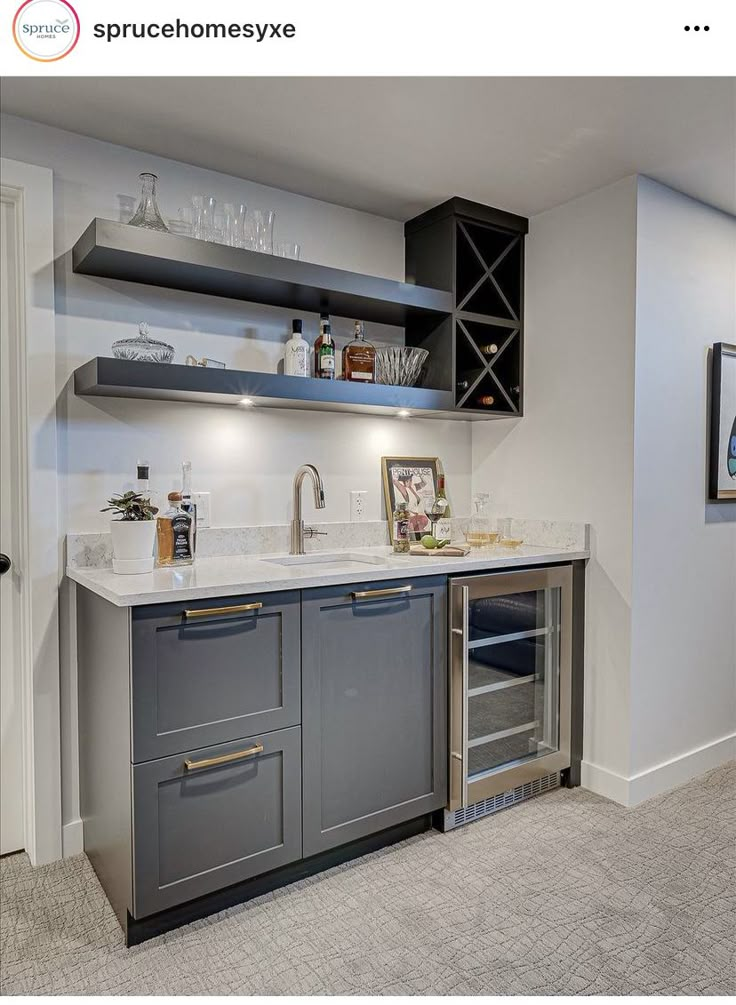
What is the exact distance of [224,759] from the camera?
6.17 ft

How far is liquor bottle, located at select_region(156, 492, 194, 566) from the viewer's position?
7.34 feet

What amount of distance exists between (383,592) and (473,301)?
156 cm

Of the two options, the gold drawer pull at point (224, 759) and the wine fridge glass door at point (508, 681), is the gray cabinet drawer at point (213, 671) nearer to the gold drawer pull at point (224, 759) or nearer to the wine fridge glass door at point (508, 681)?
the gold drawer pull at point (224, 759)

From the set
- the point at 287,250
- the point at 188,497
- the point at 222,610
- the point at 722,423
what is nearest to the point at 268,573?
the point at 222,610

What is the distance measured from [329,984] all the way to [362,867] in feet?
1.69

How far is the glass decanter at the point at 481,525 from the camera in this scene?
9.45 ft

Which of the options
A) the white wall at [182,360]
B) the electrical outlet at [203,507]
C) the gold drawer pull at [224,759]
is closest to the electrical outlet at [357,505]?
the white wall at [182,360]

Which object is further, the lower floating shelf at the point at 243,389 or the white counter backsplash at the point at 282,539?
the white counter backsplash at the point at 282,539

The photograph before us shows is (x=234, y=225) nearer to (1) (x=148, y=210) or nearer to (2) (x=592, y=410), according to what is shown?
(1) (x=148, y=210)

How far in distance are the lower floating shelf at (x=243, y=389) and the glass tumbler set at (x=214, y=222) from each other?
46cm

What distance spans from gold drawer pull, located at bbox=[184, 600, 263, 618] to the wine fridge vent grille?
1086 mm

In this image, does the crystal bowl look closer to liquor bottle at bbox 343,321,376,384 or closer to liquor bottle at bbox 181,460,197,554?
liquor bottle at bbox 343,321,376,384

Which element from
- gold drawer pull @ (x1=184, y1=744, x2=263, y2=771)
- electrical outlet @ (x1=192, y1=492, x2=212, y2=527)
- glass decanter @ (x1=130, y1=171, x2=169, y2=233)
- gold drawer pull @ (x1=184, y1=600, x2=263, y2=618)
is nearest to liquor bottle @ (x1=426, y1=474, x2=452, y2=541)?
electrical outlet @ (x1=192, y1=492, x2=212, y2=527)
